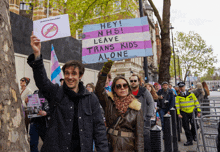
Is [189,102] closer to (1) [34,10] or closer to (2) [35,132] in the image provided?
(2) [35,132]

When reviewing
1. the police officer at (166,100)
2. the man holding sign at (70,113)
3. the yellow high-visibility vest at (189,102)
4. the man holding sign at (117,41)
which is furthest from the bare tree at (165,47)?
the man holding sign at (70,113)

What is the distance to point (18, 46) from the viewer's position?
10.1 metres

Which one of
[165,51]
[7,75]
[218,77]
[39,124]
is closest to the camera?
[7,75]

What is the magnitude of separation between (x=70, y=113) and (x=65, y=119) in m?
0.08

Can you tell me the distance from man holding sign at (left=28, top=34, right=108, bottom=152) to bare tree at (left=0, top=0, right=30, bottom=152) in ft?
1.69

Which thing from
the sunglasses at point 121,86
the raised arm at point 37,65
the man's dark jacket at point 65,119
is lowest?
the man's dark jacket at point 65,119

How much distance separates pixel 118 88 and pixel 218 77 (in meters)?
122

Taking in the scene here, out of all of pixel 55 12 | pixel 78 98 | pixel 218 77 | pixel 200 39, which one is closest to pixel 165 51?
pixel 78 98

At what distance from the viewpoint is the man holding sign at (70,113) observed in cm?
209

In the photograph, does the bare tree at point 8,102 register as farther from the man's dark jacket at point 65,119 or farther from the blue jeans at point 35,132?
the blue jeans at point 35,132

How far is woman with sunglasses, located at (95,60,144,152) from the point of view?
280 centimetres

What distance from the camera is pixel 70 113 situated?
2.18 meters

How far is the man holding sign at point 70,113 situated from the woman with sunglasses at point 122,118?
56cm

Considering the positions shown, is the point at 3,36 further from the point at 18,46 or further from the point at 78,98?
the point at 18,46
